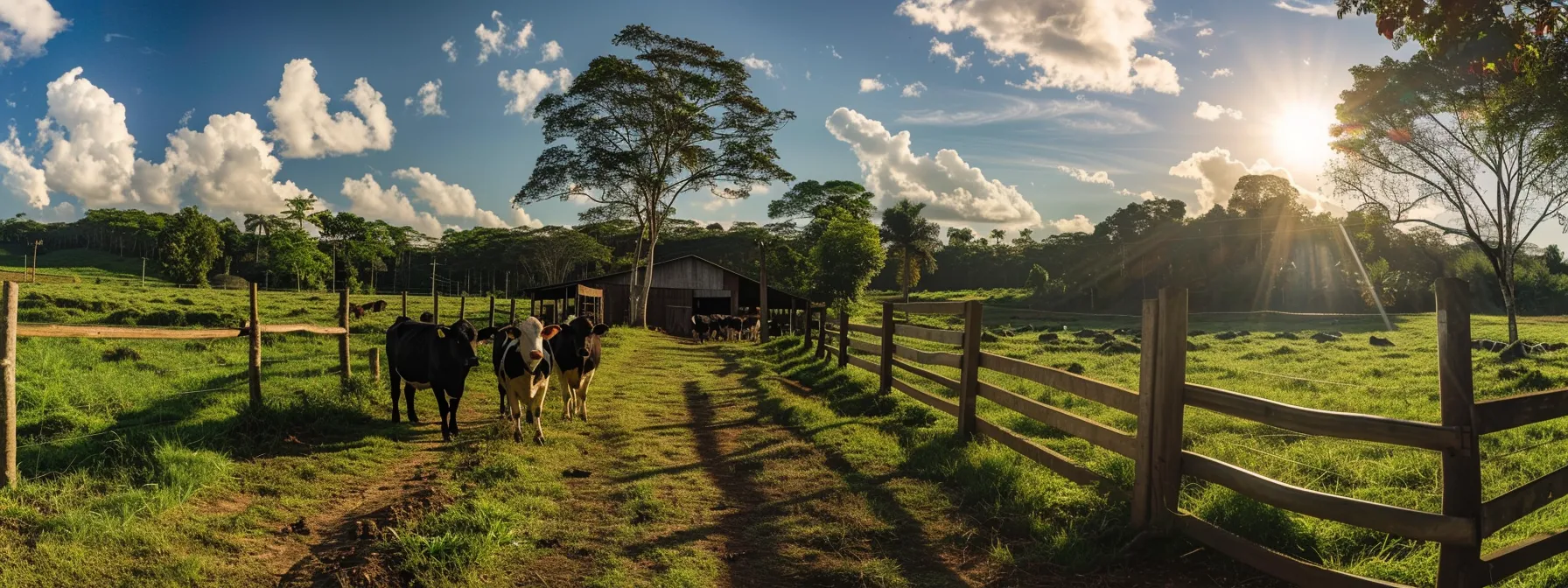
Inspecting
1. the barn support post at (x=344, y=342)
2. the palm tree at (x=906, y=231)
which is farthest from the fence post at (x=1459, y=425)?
the palm tree at (x=906, y=231)

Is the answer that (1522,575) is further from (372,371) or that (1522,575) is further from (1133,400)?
(372,371)

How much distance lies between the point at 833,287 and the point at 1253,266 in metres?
31.7

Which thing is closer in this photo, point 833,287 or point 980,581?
point 980,581

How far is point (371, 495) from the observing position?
5.57 m

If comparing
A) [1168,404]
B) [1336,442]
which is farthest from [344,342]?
[1336,442]

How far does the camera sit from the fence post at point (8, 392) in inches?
188

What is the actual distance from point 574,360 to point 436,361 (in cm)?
156

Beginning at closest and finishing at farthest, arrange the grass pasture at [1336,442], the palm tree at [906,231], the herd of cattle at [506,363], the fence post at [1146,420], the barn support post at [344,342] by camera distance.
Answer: the grass pasture at [1336,442] < the fence post at [1146,420] < the herd of cattle at [506,363] < the barn support post at [344,342] < the palm tree at [906,231]

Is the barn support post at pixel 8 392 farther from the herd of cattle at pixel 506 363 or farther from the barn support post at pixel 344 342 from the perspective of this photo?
the barn support post at pixel 344 342

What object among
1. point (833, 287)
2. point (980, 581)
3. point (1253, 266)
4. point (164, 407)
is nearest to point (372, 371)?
point (164, 407)

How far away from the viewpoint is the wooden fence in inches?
121

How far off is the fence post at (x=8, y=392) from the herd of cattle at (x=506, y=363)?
3.19 metres

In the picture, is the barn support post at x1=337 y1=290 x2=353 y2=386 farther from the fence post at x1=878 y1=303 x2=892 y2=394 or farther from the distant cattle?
the fence post at x1=878 y1=303 x2=892 y2=394

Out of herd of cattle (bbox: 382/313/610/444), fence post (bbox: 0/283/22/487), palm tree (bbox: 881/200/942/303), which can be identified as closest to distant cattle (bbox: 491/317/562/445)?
herd of cattle (bbox: 382/313/610/444)
